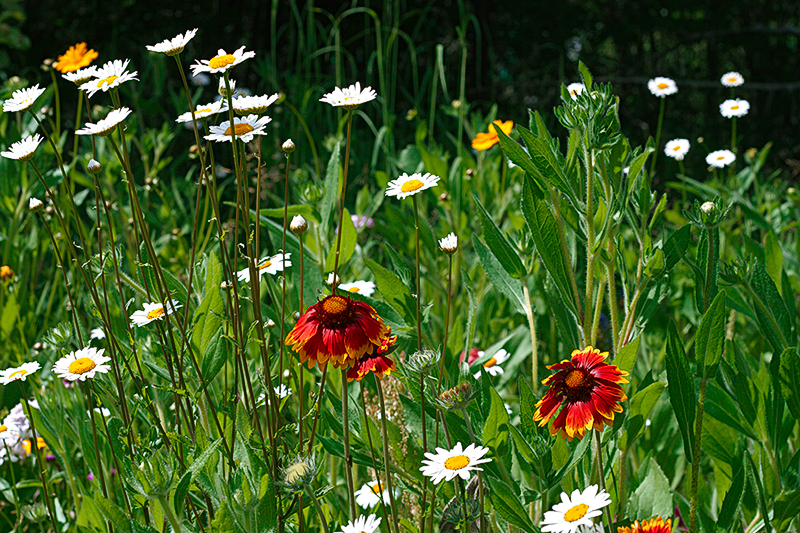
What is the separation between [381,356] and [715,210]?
1.27 feet

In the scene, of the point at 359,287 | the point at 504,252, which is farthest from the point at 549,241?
the point at 359,287

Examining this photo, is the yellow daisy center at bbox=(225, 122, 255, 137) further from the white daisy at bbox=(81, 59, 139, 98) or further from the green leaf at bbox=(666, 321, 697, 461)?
the green leaf at bbox=(666, 321, 697, 461)

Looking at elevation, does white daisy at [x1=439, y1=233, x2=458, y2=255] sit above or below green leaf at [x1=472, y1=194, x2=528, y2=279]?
above

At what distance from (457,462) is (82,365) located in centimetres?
48

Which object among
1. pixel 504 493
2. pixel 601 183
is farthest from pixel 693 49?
pixel 504 493

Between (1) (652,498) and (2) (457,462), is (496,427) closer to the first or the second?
(2) (457,462)

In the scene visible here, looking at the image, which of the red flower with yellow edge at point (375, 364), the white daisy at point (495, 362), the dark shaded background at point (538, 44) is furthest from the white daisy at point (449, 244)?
the dark shaded background at point (538, 44)

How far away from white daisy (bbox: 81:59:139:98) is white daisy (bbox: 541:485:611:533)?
2.02 feet

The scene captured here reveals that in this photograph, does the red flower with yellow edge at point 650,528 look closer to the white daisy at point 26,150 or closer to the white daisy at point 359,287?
the white daisy at point 359,287

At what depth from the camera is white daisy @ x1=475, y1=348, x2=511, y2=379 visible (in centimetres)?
122

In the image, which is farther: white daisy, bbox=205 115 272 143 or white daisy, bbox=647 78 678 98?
white daisy, bbox=647 78 678 98

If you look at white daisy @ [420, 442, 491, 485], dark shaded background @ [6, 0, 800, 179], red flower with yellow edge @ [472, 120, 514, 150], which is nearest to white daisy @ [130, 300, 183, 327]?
white daisy @ [420, 442, 491, 485]

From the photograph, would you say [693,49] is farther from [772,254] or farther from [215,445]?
[215,445]

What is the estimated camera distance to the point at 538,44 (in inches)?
180
